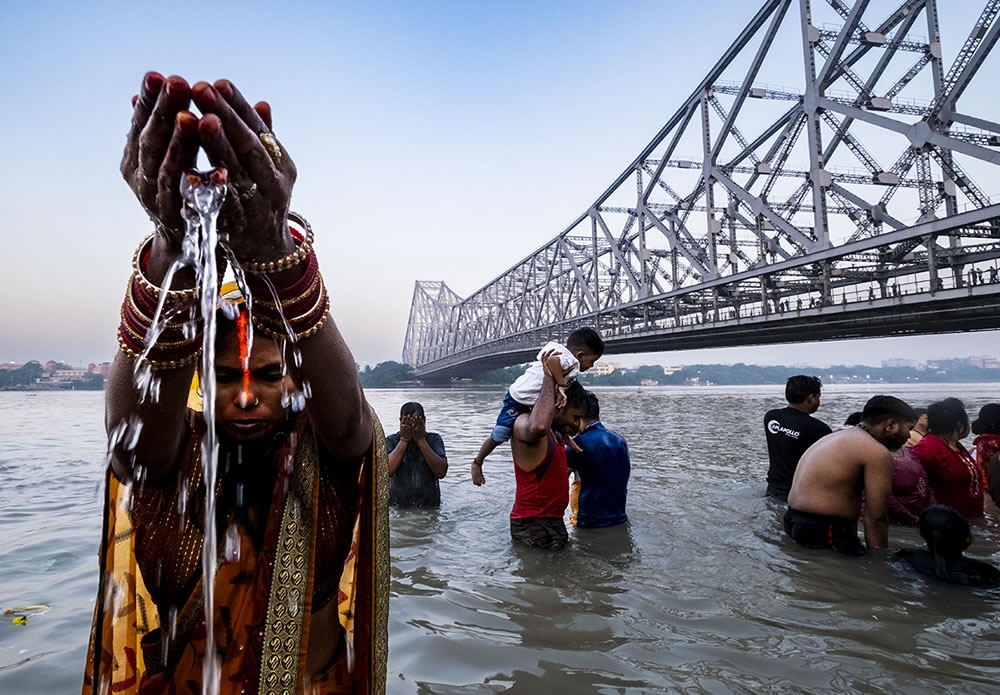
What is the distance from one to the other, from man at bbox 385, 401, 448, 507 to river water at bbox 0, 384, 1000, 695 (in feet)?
0.62

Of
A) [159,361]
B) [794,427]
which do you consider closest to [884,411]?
[794,427]

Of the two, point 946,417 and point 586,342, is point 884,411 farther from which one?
point 586,342

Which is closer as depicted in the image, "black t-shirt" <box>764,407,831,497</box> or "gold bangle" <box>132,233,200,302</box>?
"gold bangle" <box>132,233,200,302</box>

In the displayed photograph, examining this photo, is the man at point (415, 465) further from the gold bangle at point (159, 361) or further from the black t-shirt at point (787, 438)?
the gold bangle at point (159, 361)

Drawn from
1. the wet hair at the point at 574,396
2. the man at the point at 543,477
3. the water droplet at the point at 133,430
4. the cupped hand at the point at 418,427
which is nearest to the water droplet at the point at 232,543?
the water droplet at the point at 133,430

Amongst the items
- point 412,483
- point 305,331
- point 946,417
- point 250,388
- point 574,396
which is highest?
point 305,331

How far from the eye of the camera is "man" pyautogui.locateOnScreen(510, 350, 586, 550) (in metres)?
3.72

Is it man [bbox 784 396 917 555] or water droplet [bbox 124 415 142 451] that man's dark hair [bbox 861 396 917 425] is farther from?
water droplet [bbox 124 415 142 451]

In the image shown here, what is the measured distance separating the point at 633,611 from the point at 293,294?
2770mm

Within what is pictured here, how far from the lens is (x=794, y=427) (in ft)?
17.0

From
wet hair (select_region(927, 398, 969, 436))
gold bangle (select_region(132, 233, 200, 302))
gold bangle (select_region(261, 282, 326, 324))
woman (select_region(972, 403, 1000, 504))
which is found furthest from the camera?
woman (select_region(972, 403, 1000, 504))

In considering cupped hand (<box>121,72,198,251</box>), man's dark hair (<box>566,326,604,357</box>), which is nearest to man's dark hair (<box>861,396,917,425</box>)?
man's dark hair (<box>566,326,604,357</box>)

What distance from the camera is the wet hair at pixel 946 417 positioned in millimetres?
4566

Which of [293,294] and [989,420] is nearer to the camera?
[293,294]
